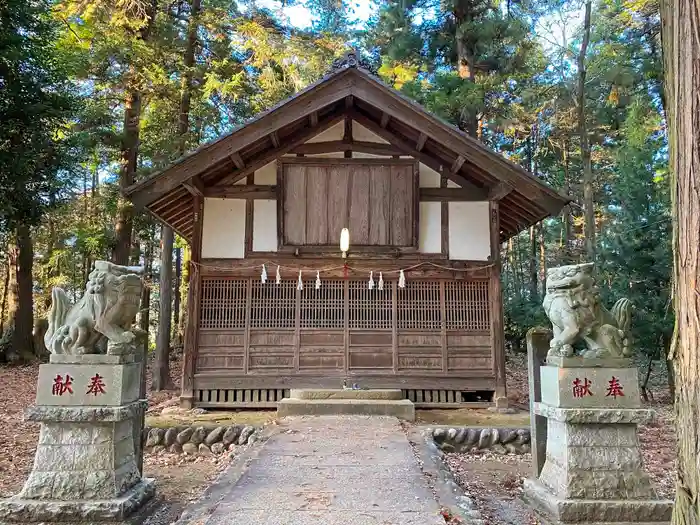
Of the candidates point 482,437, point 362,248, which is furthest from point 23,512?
point 362,248

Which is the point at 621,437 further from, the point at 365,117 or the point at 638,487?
the point at 365,117

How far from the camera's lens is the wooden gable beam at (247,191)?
32.7 ft

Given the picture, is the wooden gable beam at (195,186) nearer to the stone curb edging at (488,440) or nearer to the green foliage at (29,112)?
the green foliage at (29,112)

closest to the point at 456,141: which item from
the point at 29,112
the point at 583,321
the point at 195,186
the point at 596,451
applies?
the point at 195,186

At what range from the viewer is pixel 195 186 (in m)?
9.47

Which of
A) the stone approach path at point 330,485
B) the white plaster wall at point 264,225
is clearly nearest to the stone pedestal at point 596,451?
the stone approach path at point 330,485

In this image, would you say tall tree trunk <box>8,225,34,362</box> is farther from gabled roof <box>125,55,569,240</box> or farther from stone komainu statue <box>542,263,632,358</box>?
stone komainu statue <box>542,263,632,358</box>

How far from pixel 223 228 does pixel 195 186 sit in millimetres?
996

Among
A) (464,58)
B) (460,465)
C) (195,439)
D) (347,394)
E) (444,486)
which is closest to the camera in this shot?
(444,486)

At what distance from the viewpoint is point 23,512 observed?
426 centimetres

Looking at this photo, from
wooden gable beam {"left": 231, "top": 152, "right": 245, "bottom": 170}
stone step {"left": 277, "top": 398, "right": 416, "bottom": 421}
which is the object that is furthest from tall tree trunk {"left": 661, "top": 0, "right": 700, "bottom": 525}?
wooden gable beam {"left": 231, "top": 152, "right": 245, "bottom": 170}

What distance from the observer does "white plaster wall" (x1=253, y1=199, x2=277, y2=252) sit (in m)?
9.87

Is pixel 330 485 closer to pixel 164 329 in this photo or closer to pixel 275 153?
pixel 275 153

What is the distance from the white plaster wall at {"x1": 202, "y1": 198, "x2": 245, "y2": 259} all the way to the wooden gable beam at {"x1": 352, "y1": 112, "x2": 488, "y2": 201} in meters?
3.15
